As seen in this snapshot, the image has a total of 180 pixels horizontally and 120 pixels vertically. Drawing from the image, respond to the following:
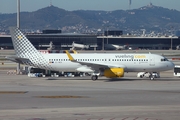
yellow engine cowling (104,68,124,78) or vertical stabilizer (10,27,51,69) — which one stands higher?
vertical stabilizer (10,27,51,69)

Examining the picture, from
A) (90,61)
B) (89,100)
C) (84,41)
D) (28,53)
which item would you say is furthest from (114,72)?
(84,41)

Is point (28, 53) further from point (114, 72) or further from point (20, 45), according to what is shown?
point (114, 72)

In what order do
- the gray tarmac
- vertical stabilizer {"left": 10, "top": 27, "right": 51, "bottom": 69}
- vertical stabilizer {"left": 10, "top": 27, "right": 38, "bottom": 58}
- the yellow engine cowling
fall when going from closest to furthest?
1. the gray tarmac
2. the yellow engine cowling
3. vertical stabilizer {"left": 10, "top": 27, "right": 51, "bottom": 69}
4. vertical stabilizer {"left": 10, "top": 27, "right": 38, "bottom": 58}

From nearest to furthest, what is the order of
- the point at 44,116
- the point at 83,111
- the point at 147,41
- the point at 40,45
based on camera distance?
1. the point at 44,116
2. the point at 83,111
3. the point at 40,45
4. the point at 147,41

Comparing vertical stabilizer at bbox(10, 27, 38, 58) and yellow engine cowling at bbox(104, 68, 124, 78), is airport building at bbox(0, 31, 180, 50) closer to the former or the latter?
vertical stabilizer at bbox(10, 27, 38, 58)

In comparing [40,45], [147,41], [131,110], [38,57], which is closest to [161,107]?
[131,110]

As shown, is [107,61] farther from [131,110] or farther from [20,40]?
[131,110]

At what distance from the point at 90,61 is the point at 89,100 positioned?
22.4 m

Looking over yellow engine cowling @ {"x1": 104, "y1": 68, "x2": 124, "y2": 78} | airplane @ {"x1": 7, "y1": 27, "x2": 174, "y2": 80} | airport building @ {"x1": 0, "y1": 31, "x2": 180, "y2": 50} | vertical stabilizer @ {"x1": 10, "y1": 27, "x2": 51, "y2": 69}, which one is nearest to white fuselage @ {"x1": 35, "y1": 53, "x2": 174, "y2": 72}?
airplane @ {"x1": 7, "y1": 27, "x2": 174, "y2": 80}

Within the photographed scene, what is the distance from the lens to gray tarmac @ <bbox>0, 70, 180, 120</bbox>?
31703mm

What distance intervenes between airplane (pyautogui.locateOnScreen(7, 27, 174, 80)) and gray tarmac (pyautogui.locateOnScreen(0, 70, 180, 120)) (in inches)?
156

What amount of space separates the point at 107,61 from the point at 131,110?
27.7m

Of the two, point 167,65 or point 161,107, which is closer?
Answer: point 161,107

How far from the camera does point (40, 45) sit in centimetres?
17950
